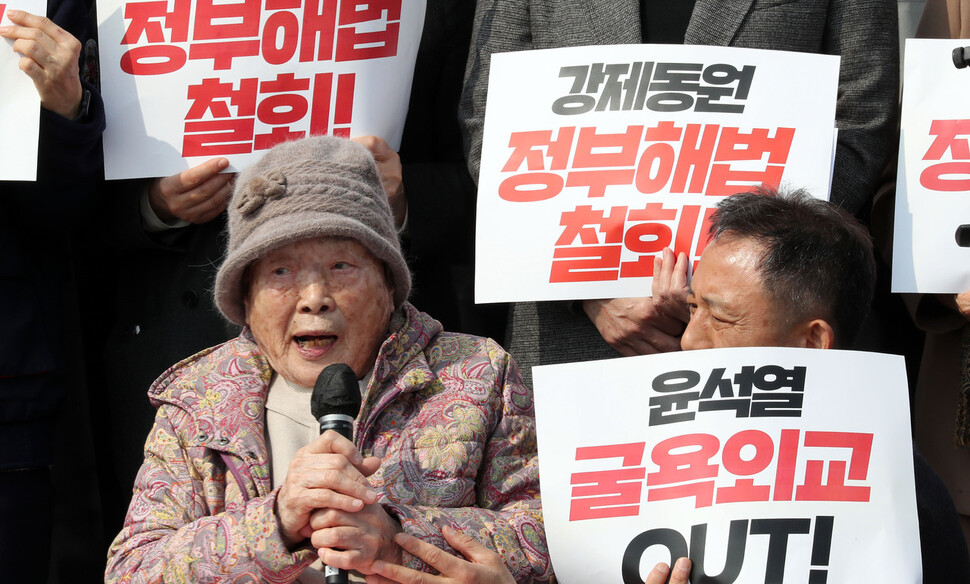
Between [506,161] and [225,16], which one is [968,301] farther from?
[225,16]

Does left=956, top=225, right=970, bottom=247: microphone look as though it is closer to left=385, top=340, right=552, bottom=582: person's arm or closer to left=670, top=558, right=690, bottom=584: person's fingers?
left=385, top=340, right=552, bottom=582: person's arm

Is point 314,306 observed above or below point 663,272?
Answer: below

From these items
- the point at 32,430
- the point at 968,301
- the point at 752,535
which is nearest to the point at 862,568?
the point at 752,535

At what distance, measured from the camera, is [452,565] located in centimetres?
319

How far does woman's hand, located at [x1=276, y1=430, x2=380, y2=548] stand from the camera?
2.90m

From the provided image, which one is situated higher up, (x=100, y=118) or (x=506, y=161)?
(x=100, y=118)

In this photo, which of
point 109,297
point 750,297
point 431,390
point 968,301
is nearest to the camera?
point 750,297

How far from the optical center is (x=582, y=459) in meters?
3.13

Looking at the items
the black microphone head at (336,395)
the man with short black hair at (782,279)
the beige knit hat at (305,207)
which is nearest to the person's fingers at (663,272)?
the man with short black hair at (782,279)

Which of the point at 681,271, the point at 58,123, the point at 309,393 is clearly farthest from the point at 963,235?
the point at 58,123

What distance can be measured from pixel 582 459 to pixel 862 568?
2.38 feet

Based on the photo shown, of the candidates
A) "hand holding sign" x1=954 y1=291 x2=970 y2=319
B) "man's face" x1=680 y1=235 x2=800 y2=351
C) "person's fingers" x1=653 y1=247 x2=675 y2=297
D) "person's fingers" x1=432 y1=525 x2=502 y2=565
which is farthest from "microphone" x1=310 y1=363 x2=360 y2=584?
"hand holding sign" x1=954 y1=291 x2=970 y2=319

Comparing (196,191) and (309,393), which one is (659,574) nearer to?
(309,393)

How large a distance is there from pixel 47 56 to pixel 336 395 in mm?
1712
